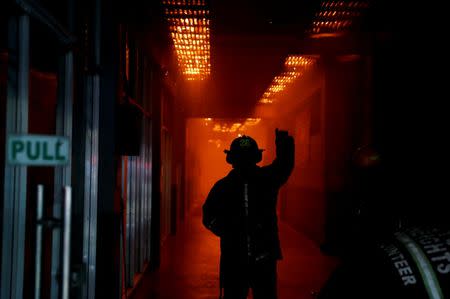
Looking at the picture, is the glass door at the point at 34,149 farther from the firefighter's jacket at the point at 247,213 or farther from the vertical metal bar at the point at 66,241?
the firefighter's jacket at the point at 247,213

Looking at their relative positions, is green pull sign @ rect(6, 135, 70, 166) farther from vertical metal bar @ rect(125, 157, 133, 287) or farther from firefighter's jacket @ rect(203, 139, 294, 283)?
vertical metal bar @ rect(125, 157, 133, 287)

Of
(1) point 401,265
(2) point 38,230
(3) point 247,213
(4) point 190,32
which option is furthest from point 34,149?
(4) point 190,32

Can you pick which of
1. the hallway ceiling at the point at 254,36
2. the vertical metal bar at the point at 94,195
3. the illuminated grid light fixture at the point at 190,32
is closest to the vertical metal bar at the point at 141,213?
the illuminated grid light fixture at the point at 190,32

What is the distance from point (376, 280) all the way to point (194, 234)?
35.4 ft

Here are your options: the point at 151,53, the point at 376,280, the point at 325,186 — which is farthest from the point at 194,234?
the point at 376,280

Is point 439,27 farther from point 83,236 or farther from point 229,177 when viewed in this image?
point 83,236

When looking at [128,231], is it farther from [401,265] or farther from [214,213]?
[401,265]

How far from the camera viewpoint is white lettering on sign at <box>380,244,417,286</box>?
1438mm

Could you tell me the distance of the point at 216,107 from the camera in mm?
14609

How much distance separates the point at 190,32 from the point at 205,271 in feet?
13.7

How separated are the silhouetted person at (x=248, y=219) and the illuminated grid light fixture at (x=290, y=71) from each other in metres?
4.58

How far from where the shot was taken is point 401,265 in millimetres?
1480

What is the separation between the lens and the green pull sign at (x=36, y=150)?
2074 millimetres

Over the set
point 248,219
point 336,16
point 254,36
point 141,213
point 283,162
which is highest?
point 336,16
